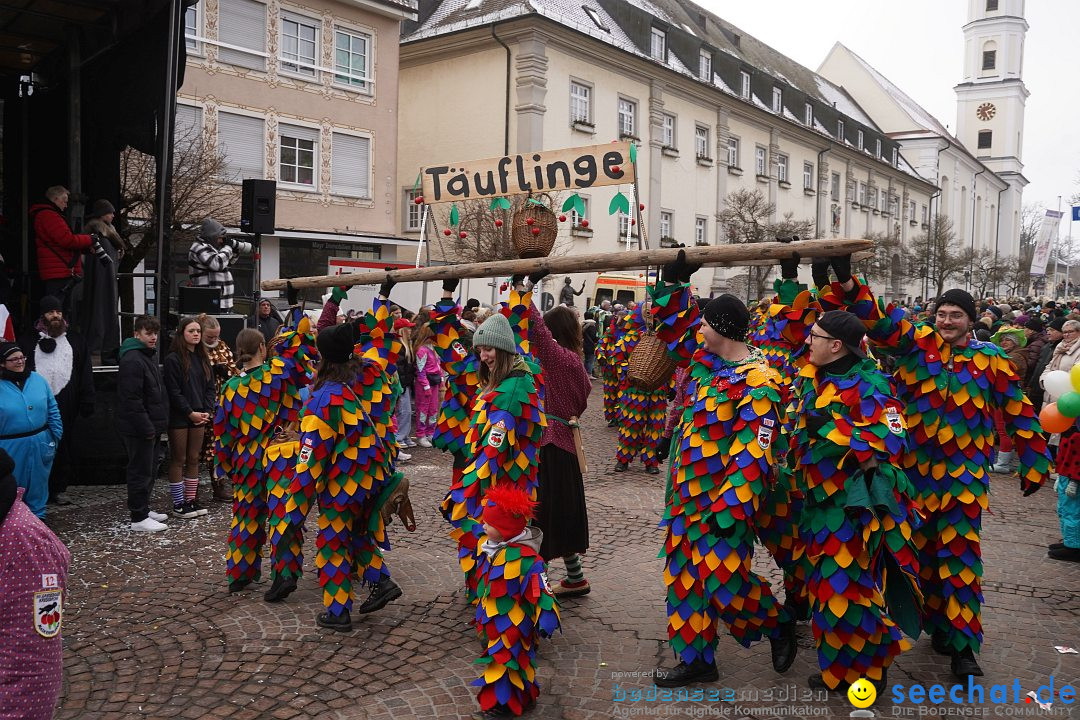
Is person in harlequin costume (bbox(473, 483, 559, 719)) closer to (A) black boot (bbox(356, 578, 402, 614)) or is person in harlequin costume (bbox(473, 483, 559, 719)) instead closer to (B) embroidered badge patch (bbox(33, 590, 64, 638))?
(A) black boot (bbox(356, 578, 402, 614))

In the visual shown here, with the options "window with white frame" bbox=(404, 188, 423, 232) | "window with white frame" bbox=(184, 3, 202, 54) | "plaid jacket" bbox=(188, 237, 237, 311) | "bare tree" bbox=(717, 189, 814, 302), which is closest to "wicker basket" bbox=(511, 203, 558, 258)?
"plaid jacket" bbox=(188, 237, 237, 311)

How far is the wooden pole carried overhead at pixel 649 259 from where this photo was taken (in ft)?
12.9

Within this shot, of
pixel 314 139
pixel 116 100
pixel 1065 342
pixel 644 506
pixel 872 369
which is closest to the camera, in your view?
pixel 872 369

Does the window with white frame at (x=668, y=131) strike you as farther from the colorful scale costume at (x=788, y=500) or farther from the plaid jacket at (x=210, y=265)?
the colorful scale costume at (x=788, y=500)

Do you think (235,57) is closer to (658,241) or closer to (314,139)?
(314,139)

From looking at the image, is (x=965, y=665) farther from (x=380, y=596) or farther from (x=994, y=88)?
(x=994, y=88)

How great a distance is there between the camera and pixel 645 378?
17.4 feet

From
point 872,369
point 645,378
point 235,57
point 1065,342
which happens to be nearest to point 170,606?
point 645,378

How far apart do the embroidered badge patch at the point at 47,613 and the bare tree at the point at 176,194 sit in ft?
35.3

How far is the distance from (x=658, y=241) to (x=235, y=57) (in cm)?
1563

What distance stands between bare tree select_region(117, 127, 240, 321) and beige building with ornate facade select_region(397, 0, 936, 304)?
8.78 meters

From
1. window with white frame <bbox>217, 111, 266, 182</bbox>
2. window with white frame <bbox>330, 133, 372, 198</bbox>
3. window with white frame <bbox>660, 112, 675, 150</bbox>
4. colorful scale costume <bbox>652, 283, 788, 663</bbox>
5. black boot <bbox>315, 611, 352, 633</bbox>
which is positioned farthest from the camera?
window with white frame <bbox>660, 112, 675, 150</bbox>

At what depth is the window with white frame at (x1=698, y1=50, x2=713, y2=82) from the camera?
32.5m

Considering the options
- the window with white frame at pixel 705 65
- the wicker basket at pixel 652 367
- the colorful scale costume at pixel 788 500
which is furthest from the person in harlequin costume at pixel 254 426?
the window with white frame at pixel 705 65
